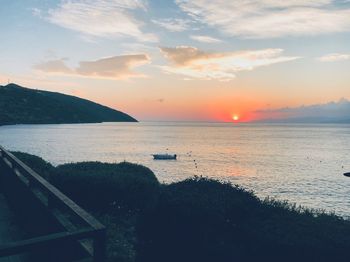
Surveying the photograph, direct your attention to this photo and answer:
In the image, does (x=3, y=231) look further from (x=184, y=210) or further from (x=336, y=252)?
(x=336, y=252)

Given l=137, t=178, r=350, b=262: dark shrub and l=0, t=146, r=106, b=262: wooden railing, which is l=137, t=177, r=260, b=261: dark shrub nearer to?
l=137, t=178, r=350, b=262: dark shrub

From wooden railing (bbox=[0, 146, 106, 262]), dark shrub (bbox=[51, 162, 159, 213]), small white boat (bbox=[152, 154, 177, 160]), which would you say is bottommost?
small white boat (bbox=[152, 154, 177, 160])

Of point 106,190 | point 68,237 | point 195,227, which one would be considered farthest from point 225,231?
point 106,190

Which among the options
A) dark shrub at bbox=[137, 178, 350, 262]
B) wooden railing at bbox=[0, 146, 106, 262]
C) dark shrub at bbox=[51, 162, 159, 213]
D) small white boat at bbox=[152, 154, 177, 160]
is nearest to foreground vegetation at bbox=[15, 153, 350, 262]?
dark shrub at bbox=[137, 178, 350, 262]

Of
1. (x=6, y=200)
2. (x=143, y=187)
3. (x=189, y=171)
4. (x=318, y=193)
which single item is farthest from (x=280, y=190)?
(x=6, y=200)

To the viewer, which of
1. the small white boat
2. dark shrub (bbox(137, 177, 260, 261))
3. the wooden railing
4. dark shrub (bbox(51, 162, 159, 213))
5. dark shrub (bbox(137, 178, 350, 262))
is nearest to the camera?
the wooden railing

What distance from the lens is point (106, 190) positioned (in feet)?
47.3

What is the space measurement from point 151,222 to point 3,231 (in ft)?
12.4

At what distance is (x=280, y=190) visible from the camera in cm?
5269

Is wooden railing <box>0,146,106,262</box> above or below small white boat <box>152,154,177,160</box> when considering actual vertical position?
above

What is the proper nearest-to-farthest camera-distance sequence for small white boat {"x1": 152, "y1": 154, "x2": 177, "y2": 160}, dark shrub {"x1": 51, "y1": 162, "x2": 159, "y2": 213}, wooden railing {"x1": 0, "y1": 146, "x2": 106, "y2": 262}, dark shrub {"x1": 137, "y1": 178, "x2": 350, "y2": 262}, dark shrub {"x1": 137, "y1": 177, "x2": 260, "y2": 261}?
wooden railing {"x1": 0, "y1": 146, "x2": 106, "y2": 262}, dark shrub {"x1": 137, "y1": 178, "x2": 350, "y2": 262}, dark shrub {"x1": 137, "y1": 177, "x2": 260, "y2": 261}, dark shrub {"x1": 51, "y1": 162, "x2": 159, "y2": 213}, small white boat {"x1": 152, "y1": 154, "x2": 177, "y2": 160}

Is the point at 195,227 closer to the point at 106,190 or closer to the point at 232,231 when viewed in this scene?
the point at 232,231

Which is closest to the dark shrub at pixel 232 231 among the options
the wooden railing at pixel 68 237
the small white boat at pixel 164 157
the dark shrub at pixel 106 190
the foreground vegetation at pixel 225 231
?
the foreground vegetation at pixel 225 231

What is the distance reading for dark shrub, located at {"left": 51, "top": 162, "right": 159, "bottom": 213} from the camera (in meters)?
14.4
